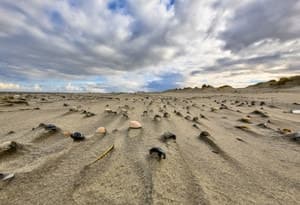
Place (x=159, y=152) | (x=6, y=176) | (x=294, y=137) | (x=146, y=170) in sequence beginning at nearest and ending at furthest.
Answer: (x=6, y=176) < (x=146, y=170) < (x=159, y=152) < (x=294, y=137)

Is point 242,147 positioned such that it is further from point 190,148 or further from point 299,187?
point 299,187

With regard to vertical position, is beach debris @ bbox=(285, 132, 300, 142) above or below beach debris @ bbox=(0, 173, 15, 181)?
below

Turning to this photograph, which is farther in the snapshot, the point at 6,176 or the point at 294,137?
the point at 294,137

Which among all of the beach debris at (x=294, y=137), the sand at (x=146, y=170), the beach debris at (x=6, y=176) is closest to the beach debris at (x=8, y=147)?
the sand at (x=146, y=170)

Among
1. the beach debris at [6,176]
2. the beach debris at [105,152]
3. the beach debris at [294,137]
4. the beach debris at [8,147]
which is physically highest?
the beach debris at [8,147]

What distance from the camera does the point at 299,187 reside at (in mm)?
1148

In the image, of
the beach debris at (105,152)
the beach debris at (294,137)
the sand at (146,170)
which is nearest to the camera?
the sand at (146,170)

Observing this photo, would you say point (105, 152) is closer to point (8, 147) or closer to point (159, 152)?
point (159, 152)

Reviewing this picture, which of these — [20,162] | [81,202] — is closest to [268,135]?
[81,202]

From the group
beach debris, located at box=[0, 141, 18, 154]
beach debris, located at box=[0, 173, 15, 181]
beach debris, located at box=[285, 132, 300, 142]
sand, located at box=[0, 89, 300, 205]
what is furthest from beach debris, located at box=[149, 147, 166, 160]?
beach debris, located at box=[285, 132, 300, 142]

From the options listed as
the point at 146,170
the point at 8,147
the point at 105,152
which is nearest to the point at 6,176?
the point at 8,147

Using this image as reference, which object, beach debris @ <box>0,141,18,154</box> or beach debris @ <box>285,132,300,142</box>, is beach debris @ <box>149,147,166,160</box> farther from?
beach debris @ <box>285,132,300,142</box>

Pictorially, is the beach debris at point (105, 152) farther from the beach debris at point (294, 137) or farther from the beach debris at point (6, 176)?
the beach debris at point (294, 137)

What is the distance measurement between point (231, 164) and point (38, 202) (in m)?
1.29
